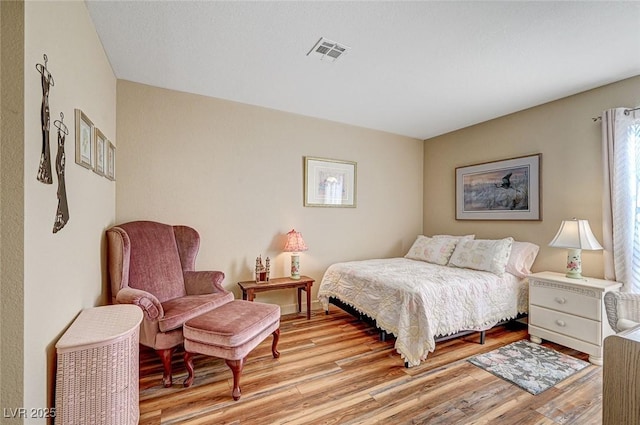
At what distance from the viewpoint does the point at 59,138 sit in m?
1.31

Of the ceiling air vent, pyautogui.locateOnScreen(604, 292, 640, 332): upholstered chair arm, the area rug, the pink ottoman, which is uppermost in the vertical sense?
the ceiling air vent

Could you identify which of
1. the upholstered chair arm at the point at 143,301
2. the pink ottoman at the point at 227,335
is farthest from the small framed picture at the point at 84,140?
the pink ottoman at the point at 227,335

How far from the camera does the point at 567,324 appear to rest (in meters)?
2.50

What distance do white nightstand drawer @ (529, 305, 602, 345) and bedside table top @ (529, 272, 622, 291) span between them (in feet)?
0.96

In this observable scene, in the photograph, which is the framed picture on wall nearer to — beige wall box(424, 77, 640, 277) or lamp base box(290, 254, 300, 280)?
beige wall box(424, 77, 640, 277)

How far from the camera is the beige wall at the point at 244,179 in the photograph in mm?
2729

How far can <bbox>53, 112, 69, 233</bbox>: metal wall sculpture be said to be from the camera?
1.29 meters

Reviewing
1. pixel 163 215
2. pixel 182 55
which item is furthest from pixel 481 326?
pixel 182 55

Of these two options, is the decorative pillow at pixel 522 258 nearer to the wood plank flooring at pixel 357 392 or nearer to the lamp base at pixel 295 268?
the wood plank flooring at pixel 357 392

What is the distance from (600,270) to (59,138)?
4243 millimetres

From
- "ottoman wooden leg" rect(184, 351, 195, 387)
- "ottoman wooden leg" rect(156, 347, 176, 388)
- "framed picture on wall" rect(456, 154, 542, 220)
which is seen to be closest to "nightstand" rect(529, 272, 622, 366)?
"framed picture on wall" rect(456, 154, 542, 220)

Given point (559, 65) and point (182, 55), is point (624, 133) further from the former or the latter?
point (182, 55)

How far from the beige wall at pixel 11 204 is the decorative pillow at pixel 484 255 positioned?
11.3 ft

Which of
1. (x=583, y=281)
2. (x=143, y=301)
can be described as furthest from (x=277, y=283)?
(x=583, y=281)
